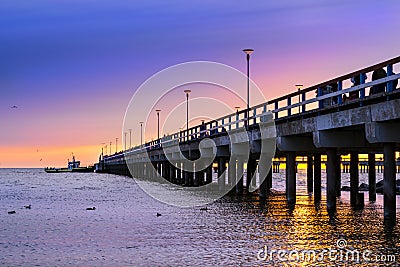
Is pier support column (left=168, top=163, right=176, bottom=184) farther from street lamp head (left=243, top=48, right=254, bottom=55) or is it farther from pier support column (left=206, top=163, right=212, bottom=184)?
street lamp head (left=243, top=48, right=254, bottom=55)

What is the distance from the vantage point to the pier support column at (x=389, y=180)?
2409cm

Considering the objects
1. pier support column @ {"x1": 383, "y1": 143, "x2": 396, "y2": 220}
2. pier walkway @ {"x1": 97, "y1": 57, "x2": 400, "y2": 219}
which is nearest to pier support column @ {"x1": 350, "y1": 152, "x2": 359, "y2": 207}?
pier walkway @ {"x1": 97, "y1": 57, "x2": 400, "y2": 219}

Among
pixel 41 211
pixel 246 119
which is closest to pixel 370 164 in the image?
pixel 246 119

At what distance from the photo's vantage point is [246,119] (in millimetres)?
38812

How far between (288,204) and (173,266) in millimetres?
20113

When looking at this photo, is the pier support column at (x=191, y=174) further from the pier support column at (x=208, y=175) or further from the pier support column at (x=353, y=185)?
the pier support column at (x=353, y=185)

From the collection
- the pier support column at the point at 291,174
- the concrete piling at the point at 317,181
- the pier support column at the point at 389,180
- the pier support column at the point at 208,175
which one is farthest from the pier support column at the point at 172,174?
the pier support column at the point at 389,180

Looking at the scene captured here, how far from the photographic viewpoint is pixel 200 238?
2041 cm
